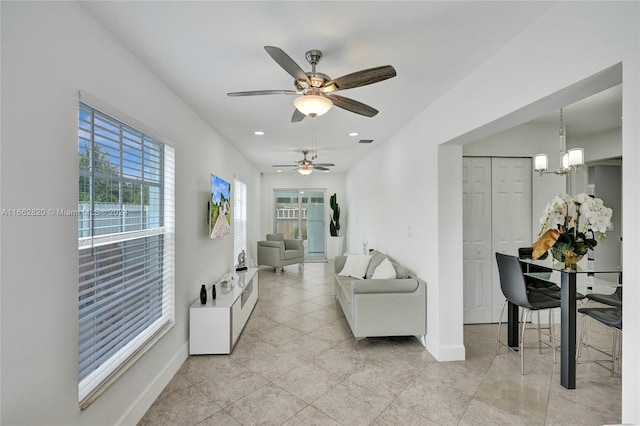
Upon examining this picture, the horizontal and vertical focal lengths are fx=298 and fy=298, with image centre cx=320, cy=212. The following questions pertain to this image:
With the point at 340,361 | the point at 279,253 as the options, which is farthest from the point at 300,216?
the point at 340,361

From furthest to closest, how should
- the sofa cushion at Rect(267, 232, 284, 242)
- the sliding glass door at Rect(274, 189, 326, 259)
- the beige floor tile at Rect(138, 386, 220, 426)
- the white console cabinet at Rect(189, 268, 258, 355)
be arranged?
1. the sliding glass door at Rect(274, 189, 326, 259)
2. the sofa cushion at Rect(267, 232, 284, 242)
3. the white console cabinet at Rect(189, 268, 258, 355)
4. the beige floor tile at Rect(138, 386, 220, 426)

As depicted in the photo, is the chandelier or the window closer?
the window

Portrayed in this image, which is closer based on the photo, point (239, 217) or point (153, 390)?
point (153, 390)

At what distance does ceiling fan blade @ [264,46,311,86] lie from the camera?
152 cm

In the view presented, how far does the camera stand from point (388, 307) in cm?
318

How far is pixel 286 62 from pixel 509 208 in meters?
3.52

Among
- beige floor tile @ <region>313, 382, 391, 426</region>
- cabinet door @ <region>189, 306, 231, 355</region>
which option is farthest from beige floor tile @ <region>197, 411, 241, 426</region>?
cabinet door @ <region>189, 306, 231, 355</region>

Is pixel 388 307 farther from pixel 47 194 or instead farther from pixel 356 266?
pixel 47 194

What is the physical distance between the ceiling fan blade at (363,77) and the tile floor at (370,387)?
2.25m

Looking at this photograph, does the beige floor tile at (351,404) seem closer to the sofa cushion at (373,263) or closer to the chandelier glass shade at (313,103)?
the sofa cushion at (373,263)

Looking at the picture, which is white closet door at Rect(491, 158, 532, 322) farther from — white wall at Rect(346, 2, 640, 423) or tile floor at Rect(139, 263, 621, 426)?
white wall at Rect(346, 2, 640, 423)

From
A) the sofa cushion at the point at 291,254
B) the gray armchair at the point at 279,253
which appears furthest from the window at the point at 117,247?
the sofa cushion at the point at 291,254

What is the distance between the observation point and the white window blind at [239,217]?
532cm

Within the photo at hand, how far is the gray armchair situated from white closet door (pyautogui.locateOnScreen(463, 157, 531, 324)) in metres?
4.19
